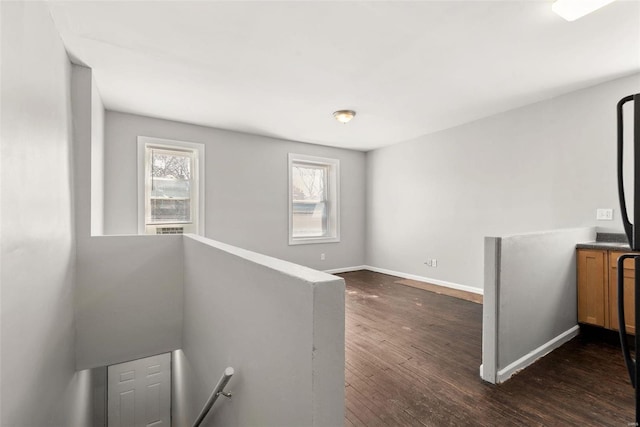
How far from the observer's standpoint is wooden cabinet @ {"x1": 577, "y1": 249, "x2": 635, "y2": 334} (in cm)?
248

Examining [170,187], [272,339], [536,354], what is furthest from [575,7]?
[170,187]

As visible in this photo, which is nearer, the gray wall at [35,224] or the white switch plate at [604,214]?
the gray wall at [35,224]

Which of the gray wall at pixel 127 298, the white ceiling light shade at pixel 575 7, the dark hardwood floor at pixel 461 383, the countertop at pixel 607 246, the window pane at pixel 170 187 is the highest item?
the white ceiling light shade at pixel 575 7

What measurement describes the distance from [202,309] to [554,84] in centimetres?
400

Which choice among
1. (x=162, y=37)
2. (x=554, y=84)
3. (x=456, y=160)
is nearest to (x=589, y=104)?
(x=554, y=84)

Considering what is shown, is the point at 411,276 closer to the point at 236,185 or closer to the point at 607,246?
the point at 607,246

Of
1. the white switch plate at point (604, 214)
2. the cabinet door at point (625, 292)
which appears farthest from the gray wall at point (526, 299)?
the white switch plate at point (604, 214)

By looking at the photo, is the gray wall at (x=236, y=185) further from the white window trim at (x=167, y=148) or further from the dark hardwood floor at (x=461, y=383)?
the dark hardwood floor at (x=461, y=383)

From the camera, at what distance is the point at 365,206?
612 centimetres

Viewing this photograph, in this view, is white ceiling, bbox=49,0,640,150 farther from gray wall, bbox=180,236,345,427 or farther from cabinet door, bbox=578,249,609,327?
cabinet door, bbox=578,249,609,327

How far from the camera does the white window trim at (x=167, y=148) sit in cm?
383

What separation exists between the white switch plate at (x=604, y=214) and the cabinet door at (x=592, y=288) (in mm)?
556

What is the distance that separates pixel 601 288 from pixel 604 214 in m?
0.83

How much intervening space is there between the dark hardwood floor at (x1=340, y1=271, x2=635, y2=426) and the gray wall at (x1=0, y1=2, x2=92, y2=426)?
1778 mm
